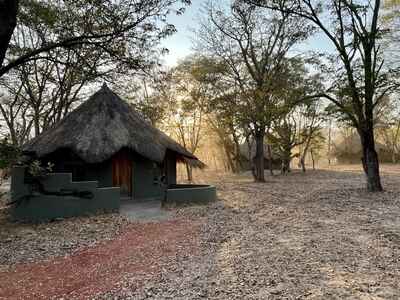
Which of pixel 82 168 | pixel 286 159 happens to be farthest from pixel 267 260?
pixel 286 159

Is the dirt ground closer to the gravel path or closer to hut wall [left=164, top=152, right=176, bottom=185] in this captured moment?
the gravel path

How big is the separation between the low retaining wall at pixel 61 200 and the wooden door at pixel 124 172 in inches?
119

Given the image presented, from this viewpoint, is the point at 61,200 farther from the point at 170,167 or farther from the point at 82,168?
the point at 170,167

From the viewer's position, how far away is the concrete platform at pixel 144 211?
948 cm

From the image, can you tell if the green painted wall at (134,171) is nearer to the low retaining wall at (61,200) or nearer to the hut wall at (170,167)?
the hut wall at (170,167)

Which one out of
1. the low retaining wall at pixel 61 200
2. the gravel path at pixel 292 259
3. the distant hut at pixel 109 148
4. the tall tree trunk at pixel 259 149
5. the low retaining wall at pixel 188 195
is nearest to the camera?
the gravel path at pixel 292 259

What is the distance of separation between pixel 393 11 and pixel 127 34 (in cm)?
1243

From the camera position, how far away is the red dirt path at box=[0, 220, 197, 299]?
4652 mm

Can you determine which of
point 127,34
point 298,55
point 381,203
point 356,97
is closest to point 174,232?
point 127,34

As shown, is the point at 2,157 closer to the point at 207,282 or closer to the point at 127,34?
the point at 127,34

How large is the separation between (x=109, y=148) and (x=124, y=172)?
7.00ft

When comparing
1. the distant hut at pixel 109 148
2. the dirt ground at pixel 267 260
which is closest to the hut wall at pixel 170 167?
the distant hut at pixel 109 148

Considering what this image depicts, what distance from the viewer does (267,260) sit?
514cm

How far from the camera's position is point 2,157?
24.9 ft
